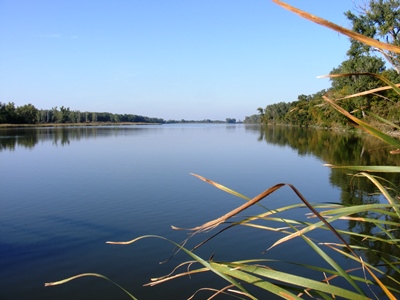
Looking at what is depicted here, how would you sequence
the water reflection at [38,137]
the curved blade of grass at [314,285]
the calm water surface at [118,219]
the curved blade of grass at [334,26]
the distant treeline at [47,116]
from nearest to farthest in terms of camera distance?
the curved blade of grass at [334,26]
the curved blade of grass at [314,285]
the calm water surface at [118,219]
the water reflection at [38,137]
the distant treeline at [47,116]

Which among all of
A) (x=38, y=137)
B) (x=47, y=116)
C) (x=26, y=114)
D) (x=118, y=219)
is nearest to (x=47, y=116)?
(x=47, y=116)

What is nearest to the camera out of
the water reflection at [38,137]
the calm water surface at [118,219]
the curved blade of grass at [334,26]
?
the curved blade of grass at [334,26]

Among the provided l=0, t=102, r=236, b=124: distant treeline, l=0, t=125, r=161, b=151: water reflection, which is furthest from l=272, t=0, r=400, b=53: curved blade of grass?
l=0, t=102, r=236, b=124: distant treeline

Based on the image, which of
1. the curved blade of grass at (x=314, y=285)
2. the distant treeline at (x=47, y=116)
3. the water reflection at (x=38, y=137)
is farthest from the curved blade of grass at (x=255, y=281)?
the distant treeline at (x=47, y=116)

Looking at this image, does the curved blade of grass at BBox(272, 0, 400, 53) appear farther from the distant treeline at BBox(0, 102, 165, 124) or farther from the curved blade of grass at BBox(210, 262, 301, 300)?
the distant treeline at BBox(0, 102, 165, 124)

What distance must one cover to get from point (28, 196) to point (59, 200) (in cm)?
116

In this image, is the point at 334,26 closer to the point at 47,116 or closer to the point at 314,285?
the point at 314,285

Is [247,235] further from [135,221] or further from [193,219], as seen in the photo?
[135,221]

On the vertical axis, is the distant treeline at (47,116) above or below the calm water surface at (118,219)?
above

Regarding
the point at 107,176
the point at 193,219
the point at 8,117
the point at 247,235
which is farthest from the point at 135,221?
the point at 8,117

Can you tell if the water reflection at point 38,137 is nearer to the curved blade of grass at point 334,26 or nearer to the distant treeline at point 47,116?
→ the curved blade of grass at point 334,26

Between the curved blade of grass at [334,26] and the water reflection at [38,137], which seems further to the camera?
the water reflection at [38,137]

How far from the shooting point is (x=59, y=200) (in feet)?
33.2

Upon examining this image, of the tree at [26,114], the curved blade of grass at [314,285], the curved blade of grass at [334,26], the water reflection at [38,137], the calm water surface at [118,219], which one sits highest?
the tree at [26,114]
